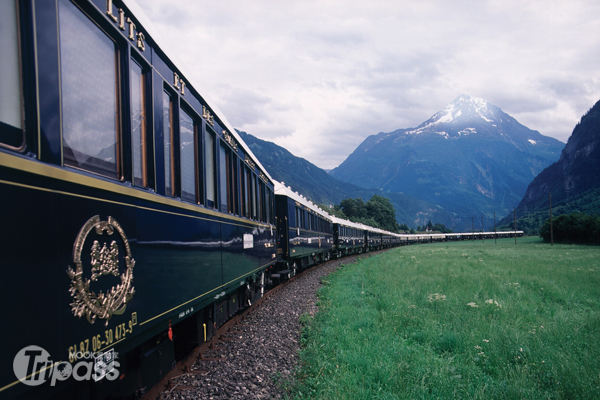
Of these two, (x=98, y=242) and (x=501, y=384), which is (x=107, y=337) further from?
(x=501, y=384)

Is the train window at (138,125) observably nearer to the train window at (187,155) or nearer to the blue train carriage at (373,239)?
the train window at (187,155)

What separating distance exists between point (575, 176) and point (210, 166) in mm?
185996

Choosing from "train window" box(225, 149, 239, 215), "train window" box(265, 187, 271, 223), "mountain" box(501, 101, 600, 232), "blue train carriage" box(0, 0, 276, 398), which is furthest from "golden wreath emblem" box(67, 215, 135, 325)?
"mountain" box(501, 101, 600, 232)

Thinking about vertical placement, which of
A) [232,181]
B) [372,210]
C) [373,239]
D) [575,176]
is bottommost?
[373,239]

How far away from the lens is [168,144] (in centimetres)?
408

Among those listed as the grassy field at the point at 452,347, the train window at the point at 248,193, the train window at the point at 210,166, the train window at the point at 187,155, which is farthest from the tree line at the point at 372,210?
the train window at the point at 187,155

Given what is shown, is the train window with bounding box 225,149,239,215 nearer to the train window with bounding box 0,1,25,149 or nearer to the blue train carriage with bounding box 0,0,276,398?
the blue train carriage with bounding box 0,0,276,398

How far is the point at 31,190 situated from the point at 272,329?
6.13 metres

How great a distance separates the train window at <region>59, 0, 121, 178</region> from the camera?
2457 millimetres

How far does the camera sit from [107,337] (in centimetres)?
265

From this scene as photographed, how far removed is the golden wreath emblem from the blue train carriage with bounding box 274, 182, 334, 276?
30.7ft

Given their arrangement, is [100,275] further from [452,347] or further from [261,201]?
[261,201]

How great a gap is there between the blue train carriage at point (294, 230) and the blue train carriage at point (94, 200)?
7.94 m

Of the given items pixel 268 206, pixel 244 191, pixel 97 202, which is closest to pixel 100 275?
pixel 97 202
